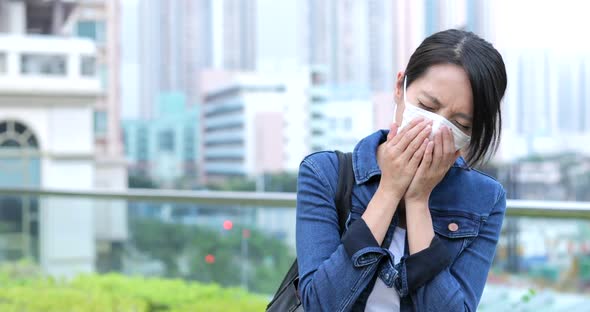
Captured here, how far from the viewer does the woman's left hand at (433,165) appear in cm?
89

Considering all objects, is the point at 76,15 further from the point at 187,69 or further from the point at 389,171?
the point at 389,171

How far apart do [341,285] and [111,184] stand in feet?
75.3

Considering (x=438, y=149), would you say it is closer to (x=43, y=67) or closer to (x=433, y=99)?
(x=433, y=99)

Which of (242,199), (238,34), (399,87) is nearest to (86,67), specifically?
(238,34)

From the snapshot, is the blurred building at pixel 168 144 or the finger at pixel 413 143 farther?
the blurred building at pixel 168 144

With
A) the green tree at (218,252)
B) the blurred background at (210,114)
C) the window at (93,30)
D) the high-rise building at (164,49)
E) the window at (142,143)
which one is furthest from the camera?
the window at (93,30)

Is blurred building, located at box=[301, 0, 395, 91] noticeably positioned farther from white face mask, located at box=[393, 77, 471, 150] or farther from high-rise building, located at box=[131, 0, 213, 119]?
white face mask, located at box=[393, 77, 471, 150]

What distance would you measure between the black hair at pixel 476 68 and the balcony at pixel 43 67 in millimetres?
16917

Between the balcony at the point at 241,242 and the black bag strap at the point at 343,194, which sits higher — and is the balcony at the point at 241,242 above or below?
below

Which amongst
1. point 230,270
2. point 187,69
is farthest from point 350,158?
point 187,69

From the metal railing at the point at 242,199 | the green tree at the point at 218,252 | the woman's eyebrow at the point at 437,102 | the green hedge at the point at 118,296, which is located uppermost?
the woman's eyebrow at the point at 437,102

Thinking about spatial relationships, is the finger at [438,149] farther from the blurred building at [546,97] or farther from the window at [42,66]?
the window at [42,66]

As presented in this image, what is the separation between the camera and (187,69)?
717 inches

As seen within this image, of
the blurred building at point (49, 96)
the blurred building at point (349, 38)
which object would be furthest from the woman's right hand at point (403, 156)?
the blurred building at point (349, 38)
